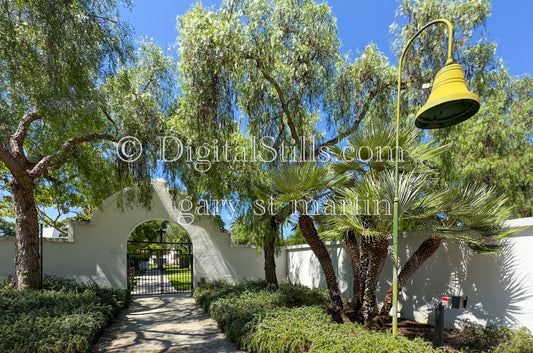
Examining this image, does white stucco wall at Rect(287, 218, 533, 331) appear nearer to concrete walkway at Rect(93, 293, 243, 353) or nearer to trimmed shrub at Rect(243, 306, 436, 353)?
trimmed shrub at Rect(243, 306, 436, 353)

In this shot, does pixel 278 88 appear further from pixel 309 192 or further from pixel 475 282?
pixel 475 282

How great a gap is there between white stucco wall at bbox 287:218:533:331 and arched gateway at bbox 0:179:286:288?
220 inches

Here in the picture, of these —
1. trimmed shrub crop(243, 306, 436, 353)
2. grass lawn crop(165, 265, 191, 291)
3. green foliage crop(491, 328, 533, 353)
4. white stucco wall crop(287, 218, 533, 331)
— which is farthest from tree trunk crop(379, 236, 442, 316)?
grass lawn crop(165, 265, 191, 291)

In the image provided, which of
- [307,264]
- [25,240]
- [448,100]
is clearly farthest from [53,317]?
[307,264]

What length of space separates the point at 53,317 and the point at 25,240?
10.5 feet

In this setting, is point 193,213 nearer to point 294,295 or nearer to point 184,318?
point 184,318

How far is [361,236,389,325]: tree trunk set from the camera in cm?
548

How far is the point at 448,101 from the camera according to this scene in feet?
11.1

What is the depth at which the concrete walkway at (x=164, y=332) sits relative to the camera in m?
5.53

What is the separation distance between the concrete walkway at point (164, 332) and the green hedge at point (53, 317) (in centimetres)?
41

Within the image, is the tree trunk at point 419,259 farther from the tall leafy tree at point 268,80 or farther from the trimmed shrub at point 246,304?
the tall leafy tree at point 268,80

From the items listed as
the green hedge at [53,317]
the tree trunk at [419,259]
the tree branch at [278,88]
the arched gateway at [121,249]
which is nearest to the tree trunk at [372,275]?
the tree trunk at [419,259]

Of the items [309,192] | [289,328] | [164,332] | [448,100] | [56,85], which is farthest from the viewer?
[164,332]

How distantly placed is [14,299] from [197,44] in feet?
22.8
